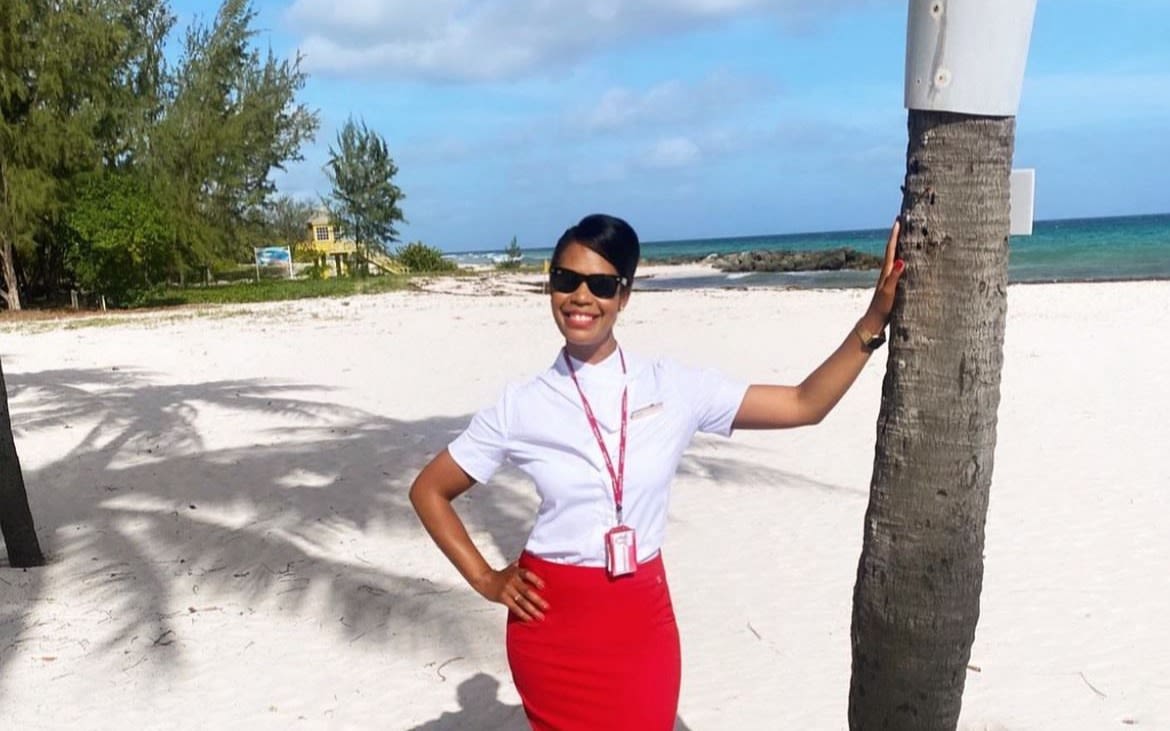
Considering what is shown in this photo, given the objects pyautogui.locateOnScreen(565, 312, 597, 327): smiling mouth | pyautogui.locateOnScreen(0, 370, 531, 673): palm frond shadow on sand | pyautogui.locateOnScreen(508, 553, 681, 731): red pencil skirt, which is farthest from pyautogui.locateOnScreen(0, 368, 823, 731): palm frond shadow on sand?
pyautogui.locateOnScreen(565, 312, 597, 327): smiling mouth

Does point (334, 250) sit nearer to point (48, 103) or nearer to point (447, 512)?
point (48, 103)

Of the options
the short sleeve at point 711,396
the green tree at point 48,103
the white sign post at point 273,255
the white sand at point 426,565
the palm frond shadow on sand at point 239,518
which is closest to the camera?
the short sleeve at point 711,396

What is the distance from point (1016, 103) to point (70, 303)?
111 feet

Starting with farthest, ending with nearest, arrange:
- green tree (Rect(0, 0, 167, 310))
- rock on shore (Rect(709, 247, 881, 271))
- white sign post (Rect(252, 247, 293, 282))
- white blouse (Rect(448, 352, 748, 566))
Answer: rock on shore (Rect(709, 247, 881, 271)) < white sign post (Rect(252, 247, 293, 282)) < green tree (Rect(0, 0, 167, 310)) < white blouse (Rect(448, 352, 748, 566))

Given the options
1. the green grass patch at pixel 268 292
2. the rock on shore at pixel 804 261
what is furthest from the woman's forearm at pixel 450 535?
the rock on shore at pixel 804 261

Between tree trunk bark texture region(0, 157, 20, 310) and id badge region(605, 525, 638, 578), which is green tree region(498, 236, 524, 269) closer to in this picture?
tree trunk bark texture region(0, 157, 20, 310)

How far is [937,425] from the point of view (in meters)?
2.13

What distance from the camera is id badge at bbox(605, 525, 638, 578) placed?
2.03m

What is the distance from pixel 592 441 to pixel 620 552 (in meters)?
0.24

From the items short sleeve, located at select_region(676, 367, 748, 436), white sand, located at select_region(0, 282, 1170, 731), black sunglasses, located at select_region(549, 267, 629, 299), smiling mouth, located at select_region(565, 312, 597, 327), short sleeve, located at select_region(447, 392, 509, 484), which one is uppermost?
black sunglasses, located at select_region(549, 267, 629, 299)

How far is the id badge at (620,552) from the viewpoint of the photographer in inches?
80.0

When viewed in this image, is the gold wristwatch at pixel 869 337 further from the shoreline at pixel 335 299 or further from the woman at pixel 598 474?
the shoreline at pixel 335 299

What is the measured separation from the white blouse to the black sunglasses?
149 millimetres

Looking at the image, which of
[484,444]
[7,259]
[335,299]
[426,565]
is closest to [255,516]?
[426,565]
